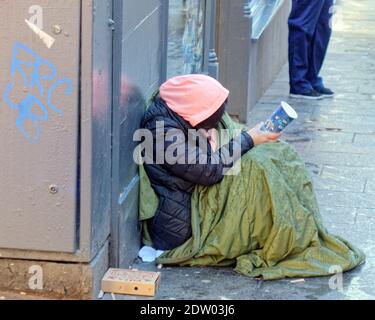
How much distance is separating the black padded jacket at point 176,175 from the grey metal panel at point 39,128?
73cm

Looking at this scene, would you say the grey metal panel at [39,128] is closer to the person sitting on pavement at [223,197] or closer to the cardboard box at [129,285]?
the cardboard box at [129,285]

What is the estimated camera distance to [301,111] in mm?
8453

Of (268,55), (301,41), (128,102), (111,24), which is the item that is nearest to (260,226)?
(128,102)

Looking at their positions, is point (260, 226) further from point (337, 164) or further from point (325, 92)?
point (325, 92)

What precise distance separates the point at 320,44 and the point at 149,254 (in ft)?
14.1

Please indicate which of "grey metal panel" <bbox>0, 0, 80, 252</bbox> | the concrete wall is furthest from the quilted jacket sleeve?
the concrete wall

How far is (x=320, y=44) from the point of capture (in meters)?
8.84

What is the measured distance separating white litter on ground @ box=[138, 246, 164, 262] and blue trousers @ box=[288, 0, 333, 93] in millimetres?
4057

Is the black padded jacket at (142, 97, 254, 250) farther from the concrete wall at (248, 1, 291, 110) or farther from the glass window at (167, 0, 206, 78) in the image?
the concrete wall at (248, 1, 291, 110)

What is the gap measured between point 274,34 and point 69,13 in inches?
207

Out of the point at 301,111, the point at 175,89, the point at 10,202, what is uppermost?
the point at 175,89

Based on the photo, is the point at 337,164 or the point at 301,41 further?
the point at 301,41

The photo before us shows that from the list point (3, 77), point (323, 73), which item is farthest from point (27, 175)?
point (323, 73)
